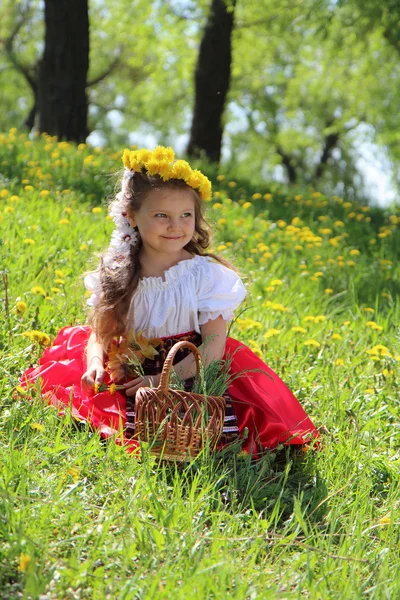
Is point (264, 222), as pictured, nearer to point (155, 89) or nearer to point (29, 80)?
point (155, 89)

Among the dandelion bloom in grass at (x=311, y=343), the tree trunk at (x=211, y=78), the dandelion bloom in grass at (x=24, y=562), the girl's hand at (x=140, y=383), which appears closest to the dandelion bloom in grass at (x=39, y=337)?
the girl's hand at (x=140, y=383)

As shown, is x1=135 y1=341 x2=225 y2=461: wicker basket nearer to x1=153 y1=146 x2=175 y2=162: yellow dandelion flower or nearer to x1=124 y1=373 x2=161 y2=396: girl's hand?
x1=124 y1=373 x2=161 y2=396: girl's hand

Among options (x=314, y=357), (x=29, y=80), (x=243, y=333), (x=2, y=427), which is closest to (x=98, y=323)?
(x=2, y=427)

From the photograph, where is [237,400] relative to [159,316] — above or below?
below

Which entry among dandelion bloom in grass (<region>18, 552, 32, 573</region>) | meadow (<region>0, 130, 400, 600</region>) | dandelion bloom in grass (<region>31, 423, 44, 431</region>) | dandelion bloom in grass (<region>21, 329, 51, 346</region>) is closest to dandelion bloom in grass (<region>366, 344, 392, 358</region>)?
meadow (<region>0, 130, 400, 600</region>)

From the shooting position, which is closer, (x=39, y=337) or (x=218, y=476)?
(x=218, y=476)

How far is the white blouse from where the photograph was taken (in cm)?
315

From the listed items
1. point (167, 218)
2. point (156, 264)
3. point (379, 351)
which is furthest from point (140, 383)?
point (379, 351)

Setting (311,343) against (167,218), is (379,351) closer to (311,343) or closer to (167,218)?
(311,343)

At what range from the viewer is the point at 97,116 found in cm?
2842

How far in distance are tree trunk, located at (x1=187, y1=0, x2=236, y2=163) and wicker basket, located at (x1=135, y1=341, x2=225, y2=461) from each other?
7749mm

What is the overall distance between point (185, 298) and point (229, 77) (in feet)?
26.1

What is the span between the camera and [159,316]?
3.20m

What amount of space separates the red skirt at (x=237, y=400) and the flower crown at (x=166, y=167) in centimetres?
63
